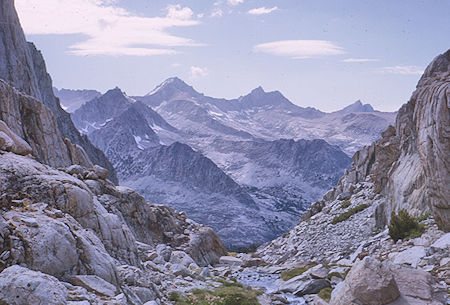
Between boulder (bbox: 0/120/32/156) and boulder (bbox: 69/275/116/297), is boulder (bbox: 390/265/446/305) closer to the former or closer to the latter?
boulder (bbox: 69/275/116/297)

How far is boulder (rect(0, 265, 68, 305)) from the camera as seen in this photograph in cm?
1071

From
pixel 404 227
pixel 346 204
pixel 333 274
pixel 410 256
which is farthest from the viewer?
pixel 346 204

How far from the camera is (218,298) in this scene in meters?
21.2

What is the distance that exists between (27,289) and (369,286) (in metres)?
13.1

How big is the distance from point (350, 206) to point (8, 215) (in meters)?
54.5

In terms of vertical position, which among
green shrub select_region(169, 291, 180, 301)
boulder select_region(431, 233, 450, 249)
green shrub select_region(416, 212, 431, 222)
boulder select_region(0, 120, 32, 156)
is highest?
boulder select_region(0, 120, 32, 156)

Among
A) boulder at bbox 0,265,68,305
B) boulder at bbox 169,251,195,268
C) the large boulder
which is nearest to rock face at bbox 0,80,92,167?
boulder at bbox 169,251,195,268

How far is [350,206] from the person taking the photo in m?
61.5

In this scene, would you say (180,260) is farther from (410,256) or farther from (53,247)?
(53,247)

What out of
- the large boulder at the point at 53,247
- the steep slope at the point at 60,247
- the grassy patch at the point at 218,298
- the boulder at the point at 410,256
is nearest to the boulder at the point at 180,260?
the steep slope at the point at 60,247

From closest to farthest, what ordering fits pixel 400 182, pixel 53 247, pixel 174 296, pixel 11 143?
pixel 53 247, pixel 174 296, pixel 11 143, pixel 400 182

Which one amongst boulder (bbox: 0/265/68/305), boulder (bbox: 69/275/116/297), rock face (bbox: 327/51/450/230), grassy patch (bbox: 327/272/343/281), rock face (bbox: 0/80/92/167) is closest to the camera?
boulder (bbox: 0/265/68/305)

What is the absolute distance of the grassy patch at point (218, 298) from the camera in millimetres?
Result: 20081

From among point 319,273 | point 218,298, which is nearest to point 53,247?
point 218,298
